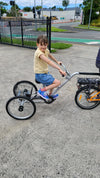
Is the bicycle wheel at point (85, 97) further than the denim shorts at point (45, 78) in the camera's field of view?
Yes

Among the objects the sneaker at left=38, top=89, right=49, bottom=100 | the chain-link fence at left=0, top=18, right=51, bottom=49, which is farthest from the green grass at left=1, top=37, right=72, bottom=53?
the sneaker at left=38, top=89, right=49, bottom=100

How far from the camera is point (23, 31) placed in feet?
30.9

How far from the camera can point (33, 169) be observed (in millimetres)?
2084

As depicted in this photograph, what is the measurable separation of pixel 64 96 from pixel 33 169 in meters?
2.28

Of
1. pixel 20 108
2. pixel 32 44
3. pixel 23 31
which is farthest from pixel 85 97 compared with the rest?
pixel 23 31

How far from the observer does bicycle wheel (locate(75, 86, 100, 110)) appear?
3.15 meters

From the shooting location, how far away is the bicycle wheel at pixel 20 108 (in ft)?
9.62

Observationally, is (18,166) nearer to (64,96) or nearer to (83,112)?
(83,112)

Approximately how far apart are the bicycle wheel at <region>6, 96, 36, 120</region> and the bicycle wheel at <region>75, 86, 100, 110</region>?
1.07 m

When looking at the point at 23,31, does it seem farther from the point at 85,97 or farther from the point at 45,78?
the point at 85,97

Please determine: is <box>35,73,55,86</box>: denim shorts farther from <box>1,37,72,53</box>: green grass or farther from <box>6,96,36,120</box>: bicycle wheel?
<box>1,37,72,53</box>: green grass

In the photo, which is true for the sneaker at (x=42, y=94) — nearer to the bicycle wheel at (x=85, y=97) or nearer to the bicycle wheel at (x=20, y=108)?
the bicycle wheel at (x=20, y=108)

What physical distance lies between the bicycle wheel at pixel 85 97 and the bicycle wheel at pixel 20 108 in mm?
1068

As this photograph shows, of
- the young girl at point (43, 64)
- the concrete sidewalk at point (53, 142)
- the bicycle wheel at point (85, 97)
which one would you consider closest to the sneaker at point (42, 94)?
the young girl at point (43, 64)
